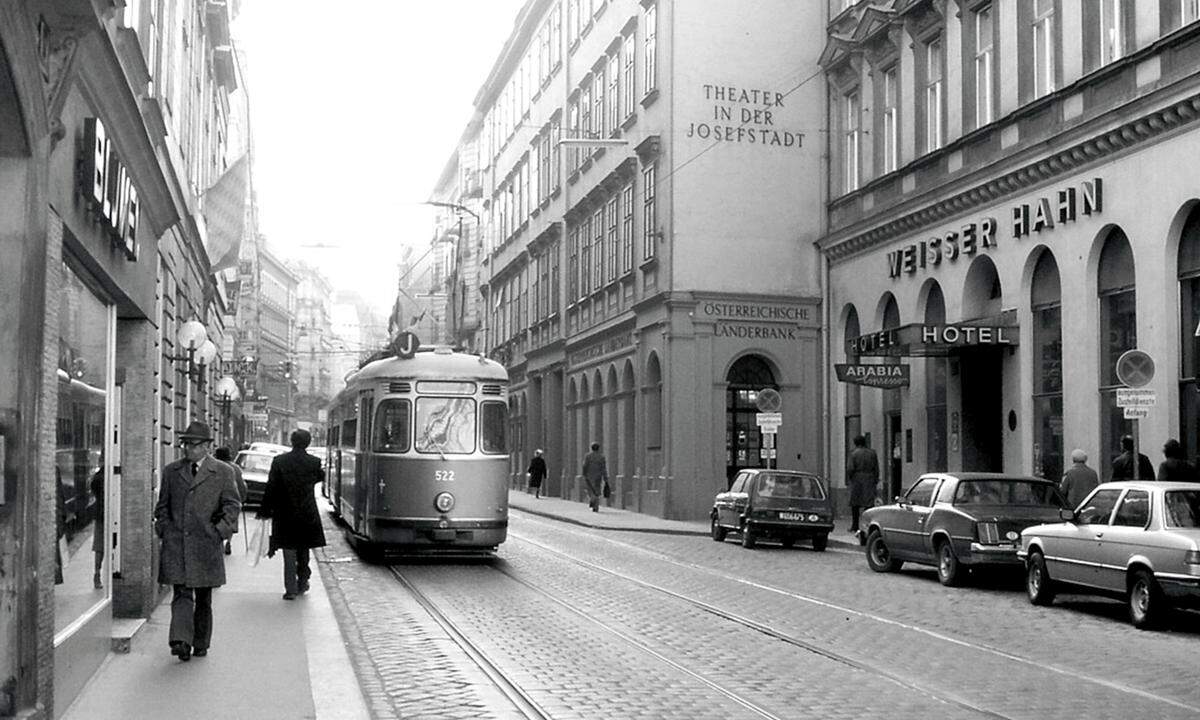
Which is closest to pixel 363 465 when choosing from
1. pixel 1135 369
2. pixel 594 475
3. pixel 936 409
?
pixel 1135 369

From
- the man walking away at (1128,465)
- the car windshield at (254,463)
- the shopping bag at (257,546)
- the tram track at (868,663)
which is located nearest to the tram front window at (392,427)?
the shopping bag at (257,546)

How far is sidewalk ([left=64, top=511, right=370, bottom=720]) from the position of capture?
31.1ft

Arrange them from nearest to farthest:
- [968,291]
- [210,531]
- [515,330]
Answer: [210,531], [968,291], [515,330]

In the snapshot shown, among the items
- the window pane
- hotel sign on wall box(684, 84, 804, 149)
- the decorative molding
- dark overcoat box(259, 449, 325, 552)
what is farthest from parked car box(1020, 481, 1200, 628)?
hotel sign on wall box(684, 84, 804, 149)

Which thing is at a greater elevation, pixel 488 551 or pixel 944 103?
pixel 944 103

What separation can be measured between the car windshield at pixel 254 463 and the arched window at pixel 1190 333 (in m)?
24.4

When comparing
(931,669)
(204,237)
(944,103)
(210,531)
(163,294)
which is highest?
(944,103)

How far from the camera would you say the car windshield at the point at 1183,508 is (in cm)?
1504

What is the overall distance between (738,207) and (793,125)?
249 cm

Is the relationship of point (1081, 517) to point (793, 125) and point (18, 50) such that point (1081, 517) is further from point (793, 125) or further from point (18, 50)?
point (793, 125)

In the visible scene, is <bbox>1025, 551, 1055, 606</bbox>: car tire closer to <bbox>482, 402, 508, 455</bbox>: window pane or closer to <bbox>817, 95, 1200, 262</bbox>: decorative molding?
<bbox>817, 95, 1200, 262</bbox>: decorative molding

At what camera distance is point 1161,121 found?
21.9m

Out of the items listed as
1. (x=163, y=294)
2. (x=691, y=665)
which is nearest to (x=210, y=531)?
(x=691, y=665)

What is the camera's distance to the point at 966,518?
19531 mm
